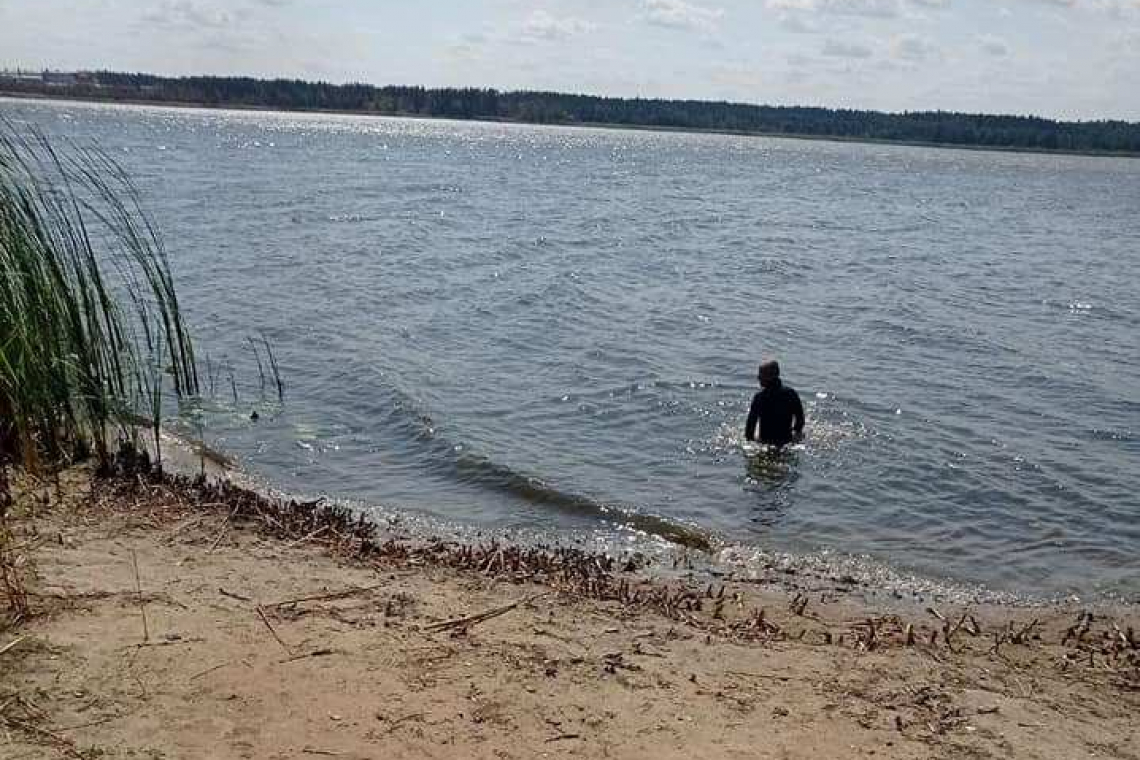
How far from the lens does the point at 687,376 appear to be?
53.1 feet

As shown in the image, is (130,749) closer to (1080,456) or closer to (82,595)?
(82,595)

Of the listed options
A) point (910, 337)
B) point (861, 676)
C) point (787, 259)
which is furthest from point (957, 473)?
point (787, 259)

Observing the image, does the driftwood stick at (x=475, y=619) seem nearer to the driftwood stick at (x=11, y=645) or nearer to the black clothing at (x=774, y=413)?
the driftwood stick at (x=11, y=645)

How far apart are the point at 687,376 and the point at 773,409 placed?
368 cm

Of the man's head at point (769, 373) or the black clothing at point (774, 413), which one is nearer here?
the man's head at point (769, 373)

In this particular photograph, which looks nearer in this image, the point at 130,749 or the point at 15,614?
the point at 130,749

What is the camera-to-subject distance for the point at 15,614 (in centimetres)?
562

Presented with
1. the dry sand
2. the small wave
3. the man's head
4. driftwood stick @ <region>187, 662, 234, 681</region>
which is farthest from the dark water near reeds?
driftwood stick @ <region>187, 662, 234, 681</region>

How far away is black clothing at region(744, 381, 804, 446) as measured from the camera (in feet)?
41.3

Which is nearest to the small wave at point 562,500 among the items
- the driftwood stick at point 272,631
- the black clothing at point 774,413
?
the black clothing at point 774,413

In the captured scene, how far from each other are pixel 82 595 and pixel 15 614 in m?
0.47

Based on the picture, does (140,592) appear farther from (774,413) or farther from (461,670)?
(774,413)

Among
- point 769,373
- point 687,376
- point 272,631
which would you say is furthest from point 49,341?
point 687,376

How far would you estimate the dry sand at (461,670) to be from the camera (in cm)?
488
